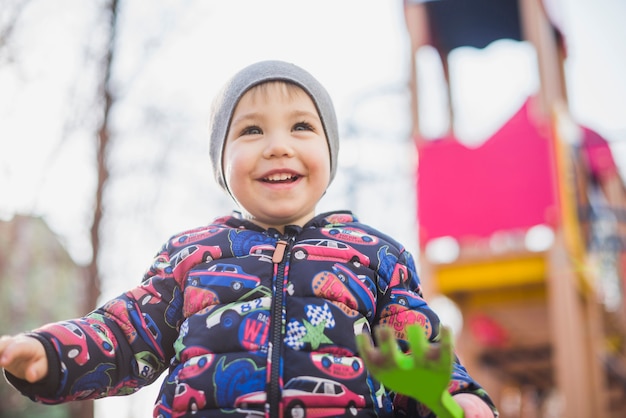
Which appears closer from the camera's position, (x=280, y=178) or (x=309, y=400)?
(x=309, y=400)

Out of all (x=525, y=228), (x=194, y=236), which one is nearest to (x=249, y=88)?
(x=194, y=236)

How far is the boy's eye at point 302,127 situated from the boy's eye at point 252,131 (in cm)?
8

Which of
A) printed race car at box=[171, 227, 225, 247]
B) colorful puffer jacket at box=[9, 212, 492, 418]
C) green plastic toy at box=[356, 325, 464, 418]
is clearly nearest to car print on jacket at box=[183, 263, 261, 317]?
colorful puffer jacket at box=[9, 212, 492, 418]

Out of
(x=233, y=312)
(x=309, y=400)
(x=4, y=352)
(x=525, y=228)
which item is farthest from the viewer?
(x=525, y=228)

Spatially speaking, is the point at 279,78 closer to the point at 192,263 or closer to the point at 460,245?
the point at 192,263

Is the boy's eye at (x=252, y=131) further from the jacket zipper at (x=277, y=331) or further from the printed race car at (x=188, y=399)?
the printed race car at (x=188, y=399)

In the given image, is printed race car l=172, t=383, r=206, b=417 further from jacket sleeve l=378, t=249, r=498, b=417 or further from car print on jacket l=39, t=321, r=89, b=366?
jacket sleeve l=378, t=249, r=498, b=417

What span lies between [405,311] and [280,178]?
400mm

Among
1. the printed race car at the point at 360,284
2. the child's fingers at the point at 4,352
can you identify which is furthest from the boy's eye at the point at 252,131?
the child's fingers at the point at 4,352

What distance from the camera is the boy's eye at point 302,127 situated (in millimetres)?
1546

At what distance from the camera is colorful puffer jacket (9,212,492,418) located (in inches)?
48.0

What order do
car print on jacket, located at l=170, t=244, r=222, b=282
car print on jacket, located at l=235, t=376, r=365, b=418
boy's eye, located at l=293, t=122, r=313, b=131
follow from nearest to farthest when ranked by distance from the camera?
car print on jacket, located at l=235, t=376, r=365, b=418
car print on jacket, located at l=170, t=244, r=222, b=282
boy's eye, located at l=293, t=122, r=313, b=131

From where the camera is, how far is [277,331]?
1273mm

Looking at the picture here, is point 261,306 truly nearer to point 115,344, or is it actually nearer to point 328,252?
point 328,252
